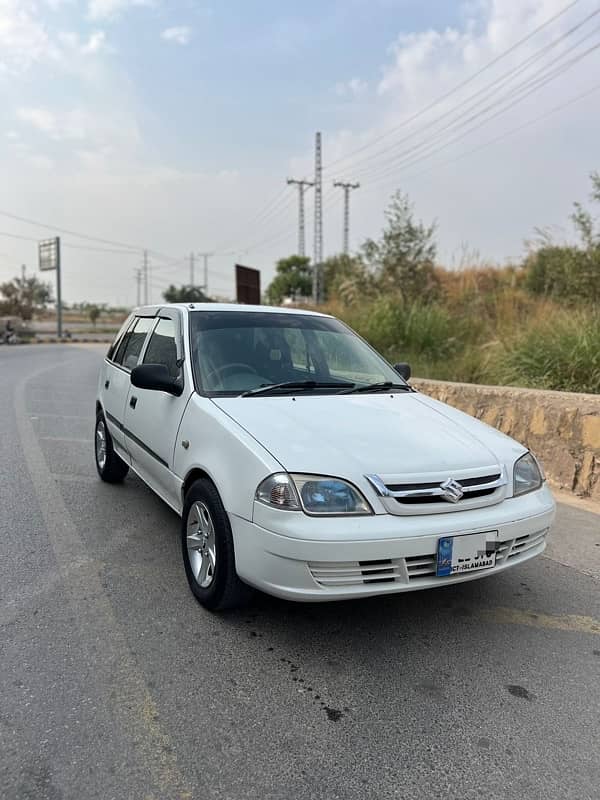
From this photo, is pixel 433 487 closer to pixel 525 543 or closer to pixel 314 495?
pixel 314 495

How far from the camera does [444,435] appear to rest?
3.22 m

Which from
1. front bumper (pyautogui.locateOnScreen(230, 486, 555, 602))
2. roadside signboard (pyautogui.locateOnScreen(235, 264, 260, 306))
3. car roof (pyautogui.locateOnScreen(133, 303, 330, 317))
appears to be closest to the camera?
front bumper (pyautogui.locateOnScreen(230, 486, 555, 602))

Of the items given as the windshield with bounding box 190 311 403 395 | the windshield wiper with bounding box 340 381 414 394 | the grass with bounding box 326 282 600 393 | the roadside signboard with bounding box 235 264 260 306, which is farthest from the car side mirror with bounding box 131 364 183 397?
the roadside signboard with bounding box 235 264 260 306

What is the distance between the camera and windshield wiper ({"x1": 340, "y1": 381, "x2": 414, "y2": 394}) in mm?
3826

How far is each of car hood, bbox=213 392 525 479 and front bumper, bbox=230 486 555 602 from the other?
0.75ft

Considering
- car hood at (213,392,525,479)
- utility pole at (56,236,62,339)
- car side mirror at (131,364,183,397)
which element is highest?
utility pole at (56,236,62,339)

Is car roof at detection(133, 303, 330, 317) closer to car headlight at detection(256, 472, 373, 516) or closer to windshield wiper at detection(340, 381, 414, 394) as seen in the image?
windshield wiper at detection(340, 381, 414, 394)

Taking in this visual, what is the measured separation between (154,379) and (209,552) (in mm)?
1075

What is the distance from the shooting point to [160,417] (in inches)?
154

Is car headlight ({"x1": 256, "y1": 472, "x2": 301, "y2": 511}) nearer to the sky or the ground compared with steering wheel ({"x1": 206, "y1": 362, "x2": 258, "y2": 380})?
nearer to the ground

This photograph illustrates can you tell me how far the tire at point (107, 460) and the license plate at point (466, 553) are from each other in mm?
3291

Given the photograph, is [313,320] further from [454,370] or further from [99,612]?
[454,370]

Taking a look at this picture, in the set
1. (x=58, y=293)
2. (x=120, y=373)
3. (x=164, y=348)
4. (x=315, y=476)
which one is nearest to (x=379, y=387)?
(x=315, y=476)

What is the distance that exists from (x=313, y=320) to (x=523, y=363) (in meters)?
3.75
